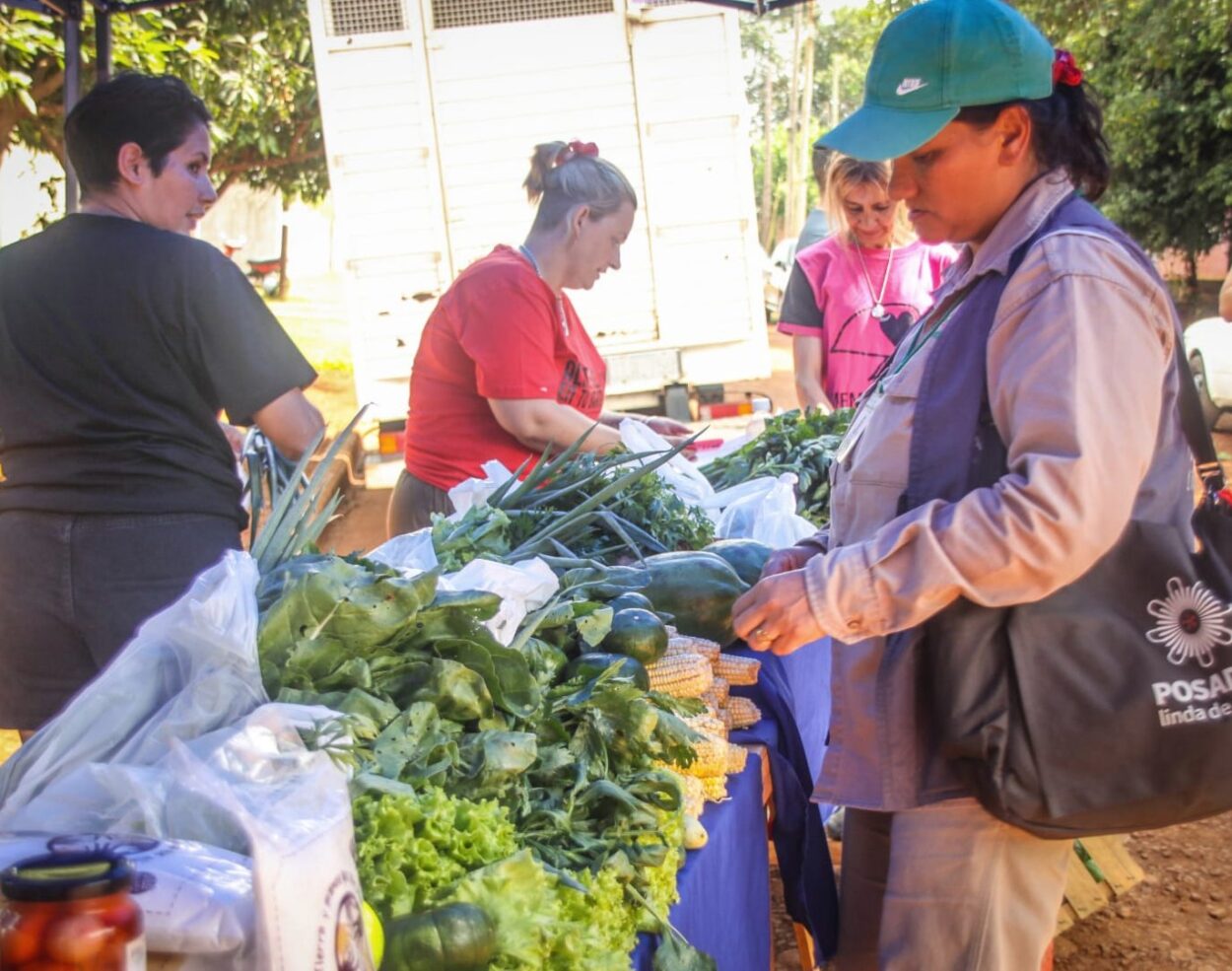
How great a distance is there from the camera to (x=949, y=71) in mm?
1991

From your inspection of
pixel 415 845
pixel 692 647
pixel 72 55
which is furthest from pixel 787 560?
pixel 72 55

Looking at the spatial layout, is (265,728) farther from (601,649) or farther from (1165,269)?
(1165,269)

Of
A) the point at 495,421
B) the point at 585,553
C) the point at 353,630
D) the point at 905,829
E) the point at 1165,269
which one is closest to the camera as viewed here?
the point at 353,630

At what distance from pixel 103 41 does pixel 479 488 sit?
295cm

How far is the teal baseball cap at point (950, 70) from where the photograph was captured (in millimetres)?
1981

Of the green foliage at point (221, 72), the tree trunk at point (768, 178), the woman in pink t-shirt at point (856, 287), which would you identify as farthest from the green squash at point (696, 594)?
the tree trunk at point (768, 178)

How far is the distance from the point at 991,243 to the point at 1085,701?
70 centimetres

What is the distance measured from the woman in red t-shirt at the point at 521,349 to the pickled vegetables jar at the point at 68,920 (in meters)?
2.69

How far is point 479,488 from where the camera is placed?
342 centimetres

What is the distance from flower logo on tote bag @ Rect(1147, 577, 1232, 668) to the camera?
6.33 feet

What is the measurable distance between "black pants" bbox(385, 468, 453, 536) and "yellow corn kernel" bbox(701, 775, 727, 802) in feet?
5.97

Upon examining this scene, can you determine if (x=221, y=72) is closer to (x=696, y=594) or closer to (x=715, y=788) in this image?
(x=696, y=594)

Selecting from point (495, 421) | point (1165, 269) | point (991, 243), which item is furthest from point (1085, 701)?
point (1165, 269)

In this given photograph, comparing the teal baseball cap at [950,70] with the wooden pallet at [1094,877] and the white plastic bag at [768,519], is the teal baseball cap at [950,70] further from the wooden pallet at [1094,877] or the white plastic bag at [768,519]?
the wooden pallet at [1094,877]
